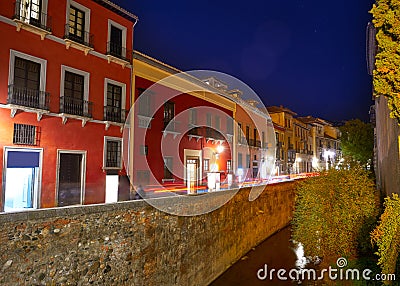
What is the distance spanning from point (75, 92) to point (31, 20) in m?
3.70

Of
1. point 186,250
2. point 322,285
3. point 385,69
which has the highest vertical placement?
point 385,69

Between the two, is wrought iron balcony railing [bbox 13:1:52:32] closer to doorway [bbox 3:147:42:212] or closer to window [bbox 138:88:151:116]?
doorway [bbox 3:147:42:212]

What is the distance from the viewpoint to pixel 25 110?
13.3 m

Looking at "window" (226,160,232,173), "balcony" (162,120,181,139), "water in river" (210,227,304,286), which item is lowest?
"water in river" (210,227,304,286)

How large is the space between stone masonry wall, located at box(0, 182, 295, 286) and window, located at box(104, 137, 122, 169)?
6.17m

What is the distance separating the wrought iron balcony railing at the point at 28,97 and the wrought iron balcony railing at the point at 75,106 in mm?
779

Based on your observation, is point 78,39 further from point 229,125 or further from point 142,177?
point 229,125

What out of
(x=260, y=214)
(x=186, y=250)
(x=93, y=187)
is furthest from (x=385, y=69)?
(x=260, y=214)

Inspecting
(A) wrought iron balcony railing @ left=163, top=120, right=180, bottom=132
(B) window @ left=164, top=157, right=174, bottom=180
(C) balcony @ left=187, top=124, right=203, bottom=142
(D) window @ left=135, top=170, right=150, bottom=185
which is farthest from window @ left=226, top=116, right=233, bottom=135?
(D) window @ left=135, top=170, right=150, bottom=185

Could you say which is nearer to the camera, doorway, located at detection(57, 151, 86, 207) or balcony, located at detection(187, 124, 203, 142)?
doorway, located at detection(57, 151, 86, 207)

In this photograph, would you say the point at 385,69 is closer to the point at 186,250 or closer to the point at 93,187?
the point at 186,250

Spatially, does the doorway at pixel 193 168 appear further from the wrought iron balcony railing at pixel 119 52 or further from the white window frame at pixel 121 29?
the white window frame at pixel 121 29

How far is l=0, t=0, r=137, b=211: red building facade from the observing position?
43.1 feet

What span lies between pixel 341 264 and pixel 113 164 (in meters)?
12.7
